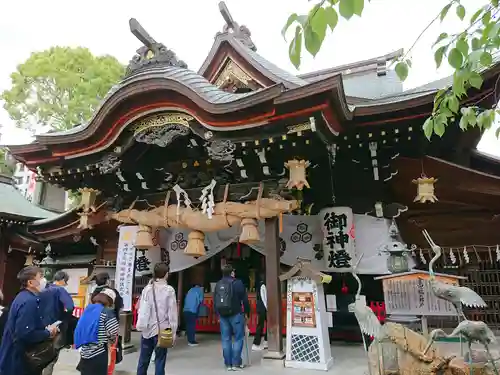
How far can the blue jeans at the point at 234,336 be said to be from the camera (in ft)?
18.0

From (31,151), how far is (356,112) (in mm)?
6444

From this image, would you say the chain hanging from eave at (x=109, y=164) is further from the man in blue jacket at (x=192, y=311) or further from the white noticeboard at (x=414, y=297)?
the white noticeboard at (x=414, y=297)

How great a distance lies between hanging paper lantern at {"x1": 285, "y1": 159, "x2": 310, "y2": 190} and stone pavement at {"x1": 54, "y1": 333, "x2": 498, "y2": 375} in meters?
2.69

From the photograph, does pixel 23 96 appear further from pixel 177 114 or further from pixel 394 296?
pixel 394 296

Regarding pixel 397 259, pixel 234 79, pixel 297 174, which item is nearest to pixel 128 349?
pixel 297 174

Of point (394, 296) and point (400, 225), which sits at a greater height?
point (400, 225)

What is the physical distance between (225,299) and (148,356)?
1246 millimetres

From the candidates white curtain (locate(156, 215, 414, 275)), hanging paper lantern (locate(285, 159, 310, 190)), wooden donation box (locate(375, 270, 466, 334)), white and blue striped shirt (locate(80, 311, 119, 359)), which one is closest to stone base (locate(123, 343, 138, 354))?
white curtain (locate(156, 215, 414, 275))

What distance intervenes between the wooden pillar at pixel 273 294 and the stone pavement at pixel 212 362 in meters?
0.26

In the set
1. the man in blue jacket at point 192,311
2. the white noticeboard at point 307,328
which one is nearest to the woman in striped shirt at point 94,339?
the white noticeboard at point 307,328

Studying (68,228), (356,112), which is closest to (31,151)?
(68,228)

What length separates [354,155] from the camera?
738 cm

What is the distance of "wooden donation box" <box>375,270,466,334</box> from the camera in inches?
203

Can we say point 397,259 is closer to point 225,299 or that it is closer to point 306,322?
point 306,322
